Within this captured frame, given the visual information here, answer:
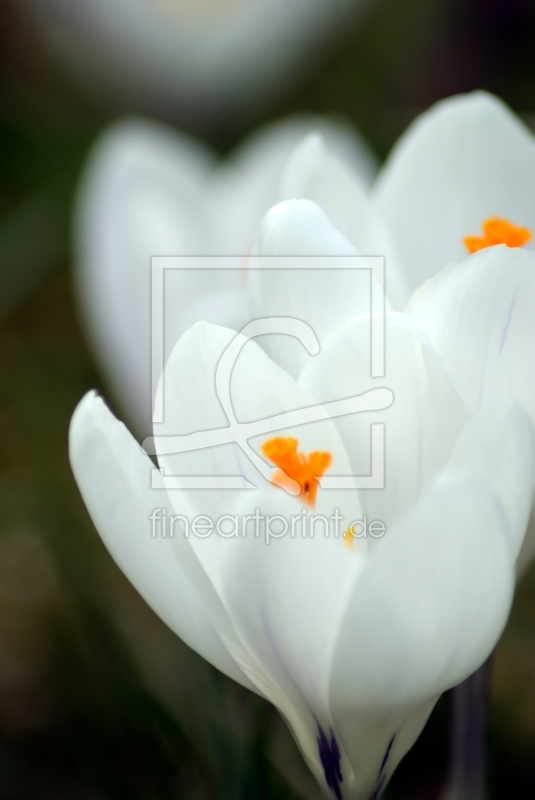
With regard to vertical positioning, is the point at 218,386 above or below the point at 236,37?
below

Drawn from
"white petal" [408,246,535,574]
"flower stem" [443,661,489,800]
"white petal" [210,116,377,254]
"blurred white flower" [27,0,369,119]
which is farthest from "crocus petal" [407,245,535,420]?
"blurred white flower" [27,0,369,119]

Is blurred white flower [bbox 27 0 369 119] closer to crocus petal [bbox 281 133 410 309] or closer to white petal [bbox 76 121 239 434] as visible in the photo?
white petal [bbox 76 121 239 434]

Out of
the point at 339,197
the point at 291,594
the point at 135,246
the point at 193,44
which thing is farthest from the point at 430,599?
the point at 193,44

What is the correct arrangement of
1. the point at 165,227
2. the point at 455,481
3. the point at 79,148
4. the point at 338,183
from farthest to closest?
1. the point at 79,148
2. the point at 165,227
3. the point at 338,183
4. the point at 455,481

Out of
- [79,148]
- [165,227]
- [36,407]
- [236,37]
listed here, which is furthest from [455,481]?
[236,37]

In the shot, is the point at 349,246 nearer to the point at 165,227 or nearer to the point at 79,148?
the point at 165,227

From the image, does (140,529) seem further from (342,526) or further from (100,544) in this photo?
(100,544)

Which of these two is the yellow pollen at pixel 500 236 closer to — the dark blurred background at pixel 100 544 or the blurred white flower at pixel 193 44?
the dark blurred background at pixel 100 544

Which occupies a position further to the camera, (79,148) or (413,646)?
(79,148)
